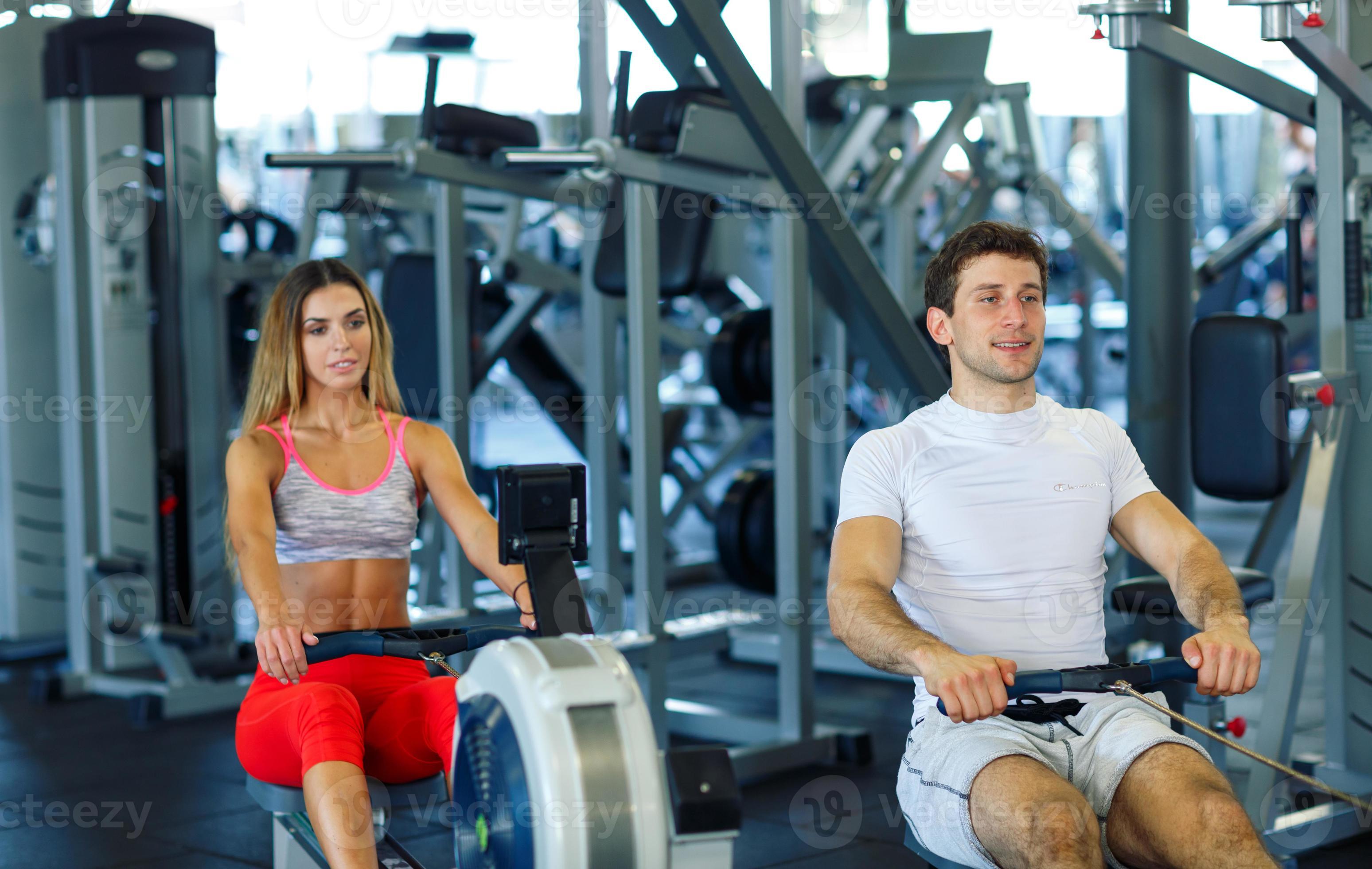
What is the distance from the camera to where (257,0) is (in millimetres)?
7102

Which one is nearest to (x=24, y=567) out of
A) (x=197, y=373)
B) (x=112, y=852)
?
(x=197, y=373)

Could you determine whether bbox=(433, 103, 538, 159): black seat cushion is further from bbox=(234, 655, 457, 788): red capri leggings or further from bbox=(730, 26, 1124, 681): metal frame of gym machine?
bbox=(234, 655, 457, 788): red capri leggings

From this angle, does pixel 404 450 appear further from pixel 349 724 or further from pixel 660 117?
pixel 660 117

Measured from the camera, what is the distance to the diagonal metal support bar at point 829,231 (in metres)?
2.99

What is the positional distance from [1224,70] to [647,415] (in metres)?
1.44

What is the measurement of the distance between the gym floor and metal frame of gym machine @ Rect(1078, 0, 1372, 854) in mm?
184

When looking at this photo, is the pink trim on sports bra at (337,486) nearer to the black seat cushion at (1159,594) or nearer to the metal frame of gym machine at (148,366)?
the black seat cushion at (1159,594)

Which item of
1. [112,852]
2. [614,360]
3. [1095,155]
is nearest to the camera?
[112,852]

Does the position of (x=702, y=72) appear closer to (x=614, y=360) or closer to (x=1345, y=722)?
(x=614, y=360)

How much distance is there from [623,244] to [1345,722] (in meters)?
2.05

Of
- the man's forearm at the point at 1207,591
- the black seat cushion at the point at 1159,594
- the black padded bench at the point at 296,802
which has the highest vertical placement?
the man's forearm at the point at 1207,591

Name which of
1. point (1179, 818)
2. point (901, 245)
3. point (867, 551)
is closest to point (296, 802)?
point (867, 551)

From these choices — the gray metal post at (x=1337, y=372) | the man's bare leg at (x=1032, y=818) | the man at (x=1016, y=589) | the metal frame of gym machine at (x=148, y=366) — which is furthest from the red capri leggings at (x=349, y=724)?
the metal frame of gym machine at (x=148, y=366)

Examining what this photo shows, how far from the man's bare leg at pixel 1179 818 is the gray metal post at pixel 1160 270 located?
6.57 feet
